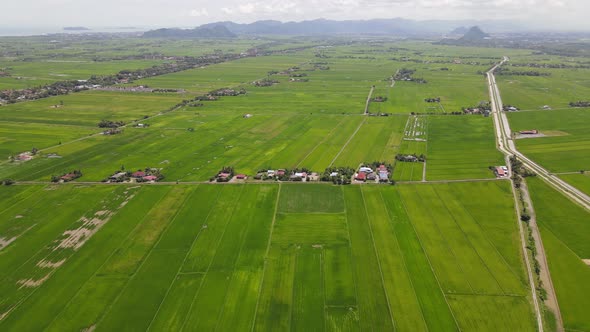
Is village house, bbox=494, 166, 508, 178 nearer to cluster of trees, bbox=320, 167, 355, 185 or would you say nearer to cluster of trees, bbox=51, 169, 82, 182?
cluster of trees, bbox=320, 167, 355, 185

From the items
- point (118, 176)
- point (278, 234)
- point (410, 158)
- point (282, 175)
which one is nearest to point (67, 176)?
point (118, 176)

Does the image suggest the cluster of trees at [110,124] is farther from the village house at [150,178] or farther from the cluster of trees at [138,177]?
the village house at [150,178]

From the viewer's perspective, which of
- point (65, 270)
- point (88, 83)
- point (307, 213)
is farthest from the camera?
point (88, 83)

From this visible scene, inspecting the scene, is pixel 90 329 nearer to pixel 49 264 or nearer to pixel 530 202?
pixel 49 264

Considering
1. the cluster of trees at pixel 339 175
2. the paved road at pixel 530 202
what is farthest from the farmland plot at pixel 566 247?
the cluster of trees at pixel 339 175

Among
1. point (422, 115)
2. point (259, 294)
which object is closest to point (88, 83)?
point (422, 115)

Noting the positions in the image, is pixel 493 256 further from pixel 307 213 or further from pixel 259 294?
pixel 259 294

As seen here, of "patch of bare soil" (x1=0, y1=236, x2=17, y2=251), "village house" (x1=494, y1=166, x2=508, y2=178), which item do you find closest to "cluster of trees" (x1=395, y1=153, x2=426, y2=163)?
"village house" (x1=494, y1=166, x2=508, y2=178)

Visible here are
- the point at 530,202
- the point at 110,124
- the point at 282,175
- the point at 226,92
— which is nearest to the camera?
the point at 530,202
